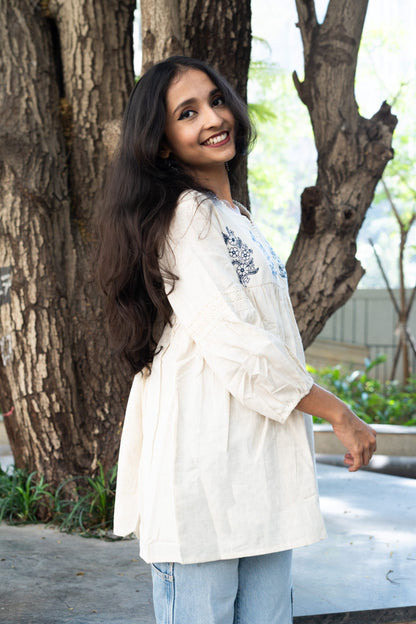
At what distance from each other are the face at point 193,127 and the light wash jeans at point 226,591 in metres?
0.97

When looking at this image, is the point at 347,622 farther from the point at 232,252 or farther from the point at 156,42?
the point at 156,42

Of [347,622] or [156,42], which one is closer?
[347,622]

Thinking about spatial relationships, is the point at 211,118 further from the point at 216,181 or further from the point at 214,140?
the point at 216,181

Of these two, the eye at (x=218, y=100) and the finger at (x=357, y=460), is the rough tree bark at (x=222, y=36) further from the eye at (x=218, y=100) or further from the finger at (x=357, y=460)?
the finger at (x=357, y=460)

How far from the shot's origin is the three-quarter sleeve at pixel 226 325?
1.46 meters

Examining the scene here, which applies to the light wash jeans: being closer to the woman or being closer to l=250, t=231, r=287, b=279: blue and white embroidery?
the woman

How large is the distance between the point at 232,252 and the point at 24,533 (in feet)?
7.98

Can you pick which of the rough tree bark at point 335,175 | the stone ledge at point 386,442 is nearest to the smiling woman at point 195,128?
the rough tree bark at point 335,175

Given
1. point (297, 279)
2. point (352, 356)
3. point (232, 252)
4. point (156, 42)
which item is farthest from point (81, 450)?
point (352, 356)

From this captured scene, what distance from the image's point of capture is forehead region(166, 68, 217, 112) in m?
1.73

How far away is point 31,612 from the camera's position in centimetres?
255

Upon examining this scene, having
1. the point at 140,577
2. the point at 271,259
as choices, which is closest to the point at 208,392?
the point at 271,259

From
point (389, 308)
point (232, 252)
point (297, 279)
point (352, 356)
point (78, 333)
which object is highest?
point (232, 252)

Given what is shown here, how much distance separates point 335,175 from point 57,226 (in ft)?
4.73
